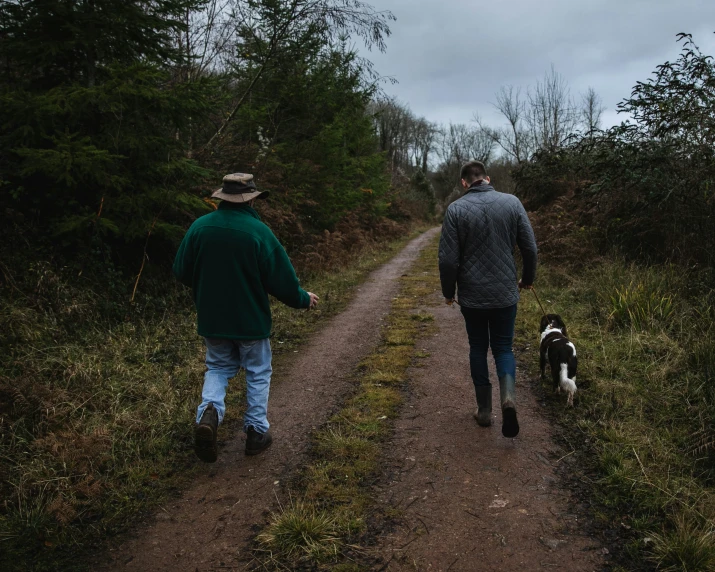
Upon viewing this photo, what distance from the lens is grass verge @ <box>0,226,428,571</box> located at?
9.36ft

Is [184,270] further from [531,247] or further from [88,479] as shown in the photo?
[531,247]

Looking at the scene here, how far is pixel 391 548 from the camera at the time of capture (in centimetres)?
261

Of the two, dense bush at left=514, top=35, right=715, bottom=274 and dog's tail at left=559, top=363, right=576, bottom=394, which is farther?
dense bush at left=514, top=35, right=715, bottom=274

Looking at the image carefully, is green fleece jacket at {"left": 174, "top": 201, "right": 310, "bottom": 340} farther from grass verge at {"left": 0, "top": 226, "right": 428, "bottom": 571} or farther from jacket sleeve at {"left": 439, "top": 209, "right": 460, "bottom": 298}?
jacket sleeve at {"left": 439, "top": 209, "right": 460, "bottom": 298}

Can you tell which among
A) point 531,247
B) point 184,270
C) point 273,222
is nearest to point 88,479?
point 184,270

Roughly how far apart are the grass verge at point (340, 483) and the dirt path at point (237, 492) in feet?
0.47

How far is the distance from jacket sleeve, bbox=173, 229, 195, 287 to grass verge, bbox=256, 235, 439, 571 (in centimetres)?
161

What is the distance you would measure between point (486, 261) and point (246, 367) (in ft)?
6.62

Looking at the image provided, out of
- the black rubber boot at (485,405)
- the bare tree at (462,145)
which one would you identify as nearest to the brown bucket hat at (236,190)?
the black rubber boot at (485,405)

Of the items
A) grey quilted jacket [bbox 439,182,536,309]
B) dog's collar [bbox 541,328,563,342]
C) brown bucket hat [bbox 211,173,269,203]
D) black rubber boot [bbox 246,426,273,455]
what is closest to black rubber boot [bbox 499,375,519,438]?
grey quilted jacket [bbox 439,182,536,309]

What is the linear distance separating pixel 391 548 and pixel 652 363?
12.5 feet

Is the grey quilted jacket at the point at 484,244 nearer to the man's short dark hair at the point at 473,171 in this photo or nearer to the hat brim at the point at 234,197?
the man's short dark hair at the point at 473,171

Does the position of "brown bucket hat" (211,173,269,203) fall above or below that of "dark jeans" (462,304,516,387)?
above

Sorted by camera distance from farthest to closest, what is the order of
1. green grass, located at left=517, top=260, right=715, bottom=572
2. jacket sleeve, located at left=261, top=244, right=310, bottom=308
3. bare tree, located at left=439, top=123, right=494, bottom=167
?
1. bare tree, located at left=439, top=123, right=494, bottom=167
2. jacket sleeve, located at left=261, top=244, right=310, bottom=308
3. green grass, located at left=517, top=260, right=715, bottom=572
